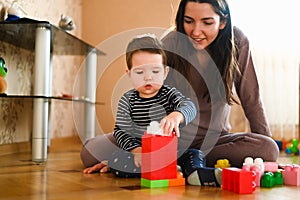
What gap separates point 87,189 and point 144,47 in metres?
0.39

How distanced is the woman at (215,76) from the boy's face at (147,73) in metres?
0.13

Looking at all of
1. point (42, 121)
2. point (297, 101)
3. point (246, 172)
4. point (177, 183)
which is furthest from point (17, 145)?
point (297, 101)

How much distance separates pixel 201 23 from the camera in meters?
1.21

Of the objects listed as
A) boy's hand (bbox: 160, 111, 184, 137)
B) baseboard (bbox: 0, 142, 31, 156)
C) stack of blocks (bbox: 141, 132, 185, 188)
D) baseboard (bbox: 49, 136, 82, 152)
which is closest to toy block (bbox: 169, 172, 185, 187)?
stack of blocks (bbox: 141, 132, 185, 188)

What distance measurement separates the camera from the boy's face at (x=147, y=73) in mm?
1078

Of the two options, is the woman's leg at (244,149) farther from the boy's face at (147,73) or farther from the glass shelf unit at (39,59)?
the glass shelf unit at (39,59)

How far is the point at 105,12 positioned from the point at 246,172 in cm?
120

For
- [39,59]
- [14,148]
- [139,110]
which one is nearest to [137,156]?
[139,110]

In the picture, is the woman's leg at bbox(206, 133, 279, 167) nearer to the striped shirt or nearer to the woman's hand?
the striped shirt

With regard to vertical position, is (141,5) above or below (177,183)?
above

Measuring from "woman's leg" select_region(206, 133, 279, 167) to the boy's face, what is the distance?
0.26 metres

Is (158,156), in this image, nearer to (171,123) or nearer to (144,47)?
(171,123)

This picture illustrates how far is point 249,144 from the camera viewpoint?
1.19m

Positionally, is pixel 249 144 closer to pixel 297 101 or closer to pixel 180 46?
pixel 180 46
